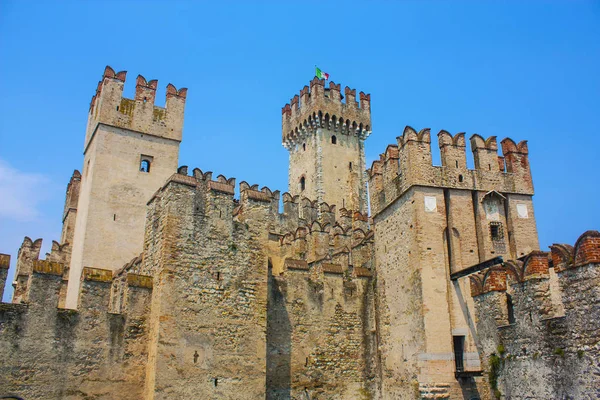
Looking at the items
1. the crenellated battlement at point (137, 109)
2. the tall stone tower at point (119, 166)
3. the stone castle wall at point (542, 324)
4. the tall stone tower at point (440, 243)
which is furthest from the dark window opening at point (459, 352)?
the crenellated battlement at point (137, 109)

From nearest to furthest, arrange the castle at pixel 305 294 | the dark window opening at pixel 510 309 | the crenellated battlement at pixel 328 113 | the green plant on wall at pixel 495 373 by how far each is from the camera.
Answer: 1. the castle at pixel 305 294
2. the green plant on wall at pixel 495 373
3. the dark window opening at pixel 510 309
4. the crenellated battlement at pixel 328 113

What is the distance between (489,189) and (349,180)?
24921 millimetres

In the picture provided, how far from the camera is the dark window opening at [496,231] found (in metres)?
19.1

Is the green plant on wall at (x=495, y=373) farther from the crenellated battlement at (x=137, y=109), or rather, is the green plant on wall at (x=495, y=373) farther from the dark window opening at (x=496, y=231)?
the crenellated battlement at (x=137, y=109)

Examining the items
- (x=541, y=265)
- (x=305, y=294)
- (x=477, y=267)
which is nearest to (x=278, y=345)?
(x=305, y=294)

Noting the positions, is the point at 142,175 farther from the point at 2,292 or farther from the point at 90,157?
the point at 2,292

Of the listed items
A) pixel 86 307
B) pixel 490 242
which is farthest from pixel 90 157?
pixel 490 242

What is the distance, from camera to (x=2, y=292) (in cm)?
1371

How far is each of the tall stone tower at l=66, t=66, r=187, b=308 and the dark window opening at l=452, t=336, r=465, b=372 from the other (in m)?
14.3

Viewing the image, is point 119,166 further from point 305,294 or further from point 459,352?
point 459,352

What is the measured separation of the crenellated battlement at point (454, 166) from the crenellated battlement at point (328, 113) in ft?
81.3

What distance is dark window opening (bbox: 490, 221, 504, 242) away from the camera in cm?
1909

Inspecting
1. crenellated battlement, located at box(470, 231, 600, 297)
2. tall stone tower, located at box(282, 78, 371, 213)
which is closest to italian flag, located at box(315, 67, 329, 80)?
tall stone tower, located at box(282, 78, 371, 213)

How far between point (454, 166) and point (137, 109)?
15.7m
